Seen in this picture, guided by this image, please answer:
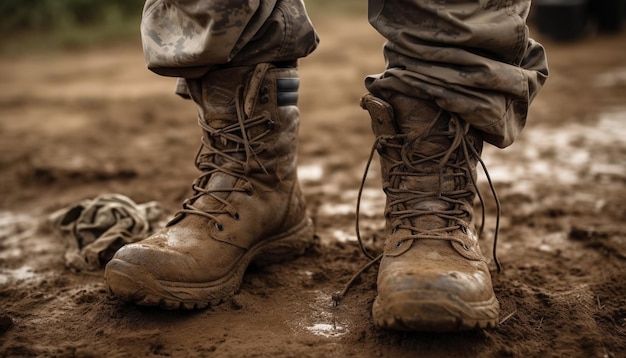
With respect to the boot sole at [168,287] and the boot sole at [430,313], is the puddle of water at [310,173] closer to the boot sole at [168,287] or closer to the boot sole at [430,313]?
the boot sole at [168,287]

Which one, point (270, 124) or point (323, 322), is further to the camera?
point (270, 124)

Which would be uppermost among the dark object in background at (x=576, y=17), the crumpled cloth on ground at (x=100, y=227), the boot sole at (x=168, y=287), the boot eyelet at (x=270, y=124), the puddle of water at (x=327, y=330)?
the boot eyelet at (x=270, y=124)

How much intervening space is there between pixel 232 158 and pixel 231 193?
9 cm

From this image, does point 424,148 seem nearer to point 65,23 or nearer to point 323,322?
point 323,322

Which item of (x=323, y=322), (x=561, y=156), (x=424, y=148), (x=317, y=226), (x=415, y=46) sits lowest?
(x=561, y=156)

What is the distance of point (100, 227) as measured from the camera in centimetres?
200

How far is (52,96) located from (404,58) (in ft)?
11.6

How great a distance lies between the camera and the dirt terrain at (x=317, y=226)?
140 cm

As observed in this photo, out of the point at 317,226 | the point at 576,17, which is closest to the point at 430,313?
the point at 317,226

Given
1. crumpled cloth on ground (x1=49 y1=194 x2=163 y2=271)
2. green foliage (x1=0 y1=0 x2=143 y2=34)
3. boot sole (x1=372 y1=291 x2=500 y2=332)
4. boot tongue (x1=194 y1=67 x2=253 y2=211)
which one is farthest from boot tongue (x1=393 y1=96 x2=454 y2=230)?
green foliage (x1=0 y1=0 x2=143 y2=34)

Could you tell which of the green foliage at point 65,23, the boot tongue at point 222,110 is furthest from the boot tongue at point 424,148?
the green foliage at point 65,23

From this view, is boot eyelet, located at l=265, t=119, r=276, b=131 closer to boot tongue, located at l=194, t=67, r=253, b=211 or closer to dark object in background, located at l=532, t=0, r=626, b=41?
boot tongue, located at l=194, t=67, r=253, b=211

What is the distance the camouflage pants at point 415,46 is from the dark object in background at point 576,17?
5049mm

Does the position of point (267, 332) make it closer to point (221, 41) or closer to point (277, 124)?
point (277, 124)
